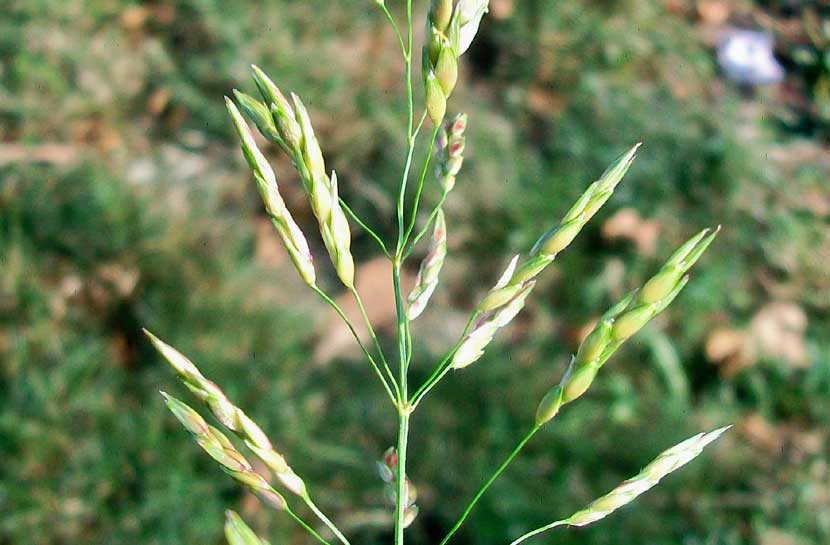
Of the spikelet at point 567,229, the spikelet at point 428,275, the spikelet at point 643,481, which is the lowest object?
the spikelet at point 643,481

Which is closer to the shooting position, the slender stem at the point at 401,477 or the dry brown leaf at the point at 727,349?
the slender stem at the point at 401,477

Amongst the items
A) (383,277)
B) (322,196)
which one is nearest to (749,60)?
(383,277)

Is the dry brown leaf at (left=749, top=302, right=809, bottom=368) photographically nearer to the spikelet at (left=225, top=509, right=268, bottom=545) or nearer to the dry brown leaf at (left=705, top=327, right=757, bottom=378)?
the dry brown leaf at (left=705, top=327, right=757, bottom=378)

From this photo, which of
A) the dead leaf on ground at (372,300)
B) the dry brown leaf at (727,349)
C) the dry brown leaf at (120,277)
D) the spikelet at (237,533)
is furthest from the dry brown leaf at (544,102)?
the spikelet at (237,533)

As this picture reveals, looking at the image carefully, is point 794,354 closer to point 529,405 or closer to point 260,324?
point 529,405

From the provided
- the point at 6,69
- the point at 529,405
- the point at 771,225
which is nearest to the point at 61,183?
the point at 6,69

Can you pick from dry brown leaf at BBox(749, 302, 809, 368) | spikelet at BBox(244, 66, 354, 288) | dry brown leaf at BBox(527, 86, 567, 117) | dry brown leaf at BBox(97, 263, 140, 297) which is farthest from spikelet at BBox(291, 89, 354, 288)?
dry brown leaf at BBox(527, 86, 567, 117)

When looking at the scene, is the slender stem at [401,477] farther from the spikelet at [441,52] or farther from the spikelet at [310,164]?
the spikelet at [441,52]

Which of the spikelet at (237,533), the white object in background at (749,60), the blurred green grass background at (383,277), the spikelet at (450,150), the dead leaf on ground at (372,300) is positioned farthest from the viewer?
the white object in background at (749,60)
